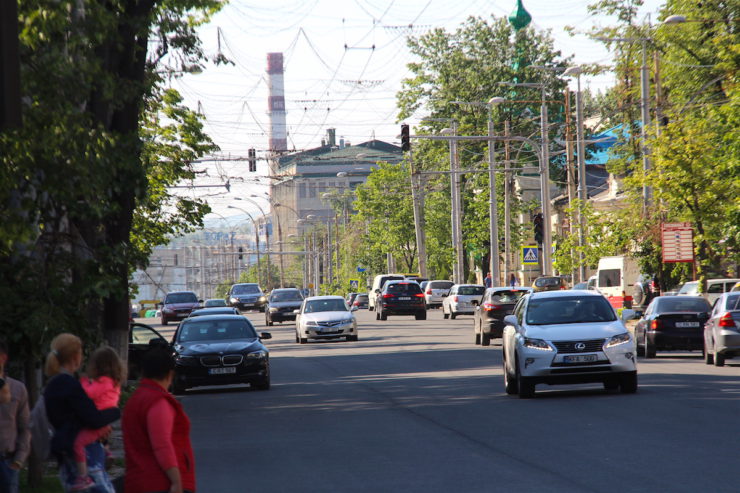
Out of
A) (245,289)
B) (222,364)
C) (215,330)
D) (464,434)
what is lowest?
(464,434)

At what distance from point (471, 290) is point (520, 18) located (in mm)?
27095

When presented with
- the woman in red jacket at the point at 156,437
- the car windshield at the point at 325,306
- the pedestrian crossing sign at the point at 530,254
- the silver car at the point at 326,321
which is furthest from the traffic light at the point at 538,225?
the woman in red jacket at the point at 156,437

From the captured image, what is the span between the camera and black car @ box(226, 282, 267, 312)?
81938mm

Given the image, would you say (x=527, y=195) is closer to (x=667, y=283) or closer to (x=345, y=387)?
(x=667, y=283)

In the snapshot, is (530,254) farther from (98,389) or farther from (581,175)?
(98,389)

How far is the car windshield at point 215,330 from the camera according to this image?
2691 centimetres

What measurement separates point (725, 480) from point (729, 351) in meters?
16.4

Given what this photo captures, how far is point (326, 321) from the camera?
1790 inches

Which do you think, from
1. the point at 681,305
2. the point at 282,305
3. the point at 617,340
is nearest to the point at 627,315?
the point at 681,305

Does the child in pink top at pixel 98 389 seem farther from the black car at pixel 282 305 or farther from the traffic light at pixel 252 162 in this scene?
the black car at pixel 282 305

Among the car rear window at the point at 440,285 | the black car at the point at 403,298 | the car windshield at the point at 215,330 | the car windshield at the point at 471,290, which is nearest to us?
the car windshield at the point at 215,330

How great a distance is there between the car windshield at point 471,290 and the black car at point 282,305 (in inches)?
301

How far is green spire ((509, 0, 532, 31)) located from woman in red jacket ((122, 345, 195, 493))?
3198 inches

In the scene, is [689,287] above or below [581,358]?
above
